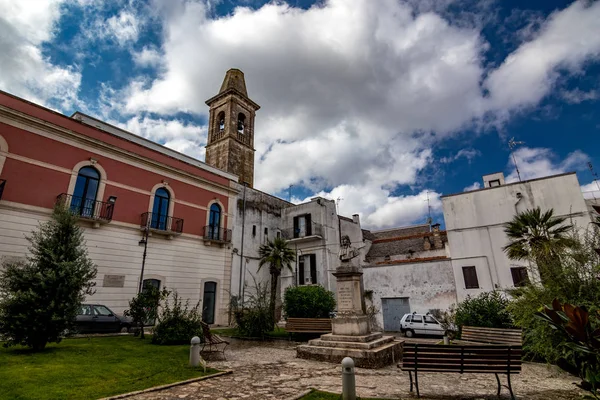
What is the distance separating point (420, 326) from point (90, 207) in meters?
18.5

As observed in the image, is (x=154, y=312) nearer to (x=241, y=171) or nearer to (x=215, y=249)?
(x=215, y=249)

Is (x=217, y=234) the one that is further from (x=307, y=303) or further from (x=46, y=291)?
(x=46, y=291)

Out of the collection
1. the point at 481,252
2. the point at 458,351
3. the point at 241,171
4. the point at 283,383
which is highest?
the point at 241,171

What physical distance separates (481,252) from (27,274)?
21727mm

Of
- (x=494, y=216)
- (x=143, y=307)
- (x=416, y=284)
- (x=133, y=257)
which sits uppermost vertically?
(x=494, y=216)

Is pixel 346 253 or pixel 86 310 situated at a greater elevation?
pixel 346 253

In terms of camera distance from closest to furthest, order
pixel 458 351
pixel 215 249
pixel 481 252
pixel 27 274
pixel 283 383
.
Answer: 1. pixel 458 351
2. pixel 283 383
3. pixel 27 274
4. pixel 481 252
5. pixel 215 249

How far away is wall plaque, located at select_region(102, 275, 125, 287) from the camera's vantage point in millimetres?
14950

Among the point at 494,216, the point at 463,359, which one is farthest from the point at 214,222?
the point at 494,216

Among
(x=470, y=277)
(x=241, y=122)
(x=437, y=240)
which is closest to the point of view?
(x=470, y=277)

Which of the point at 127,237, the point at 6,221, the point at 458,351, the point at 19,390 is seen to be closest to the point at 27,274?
the point at 19,390

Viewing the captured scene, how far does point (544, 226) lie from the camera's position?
13.8 metres

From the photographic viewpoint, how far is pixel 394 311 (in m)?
21.1

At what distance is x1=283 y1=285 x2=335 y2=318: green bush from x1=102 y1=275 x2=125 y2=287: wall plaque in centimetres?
846
